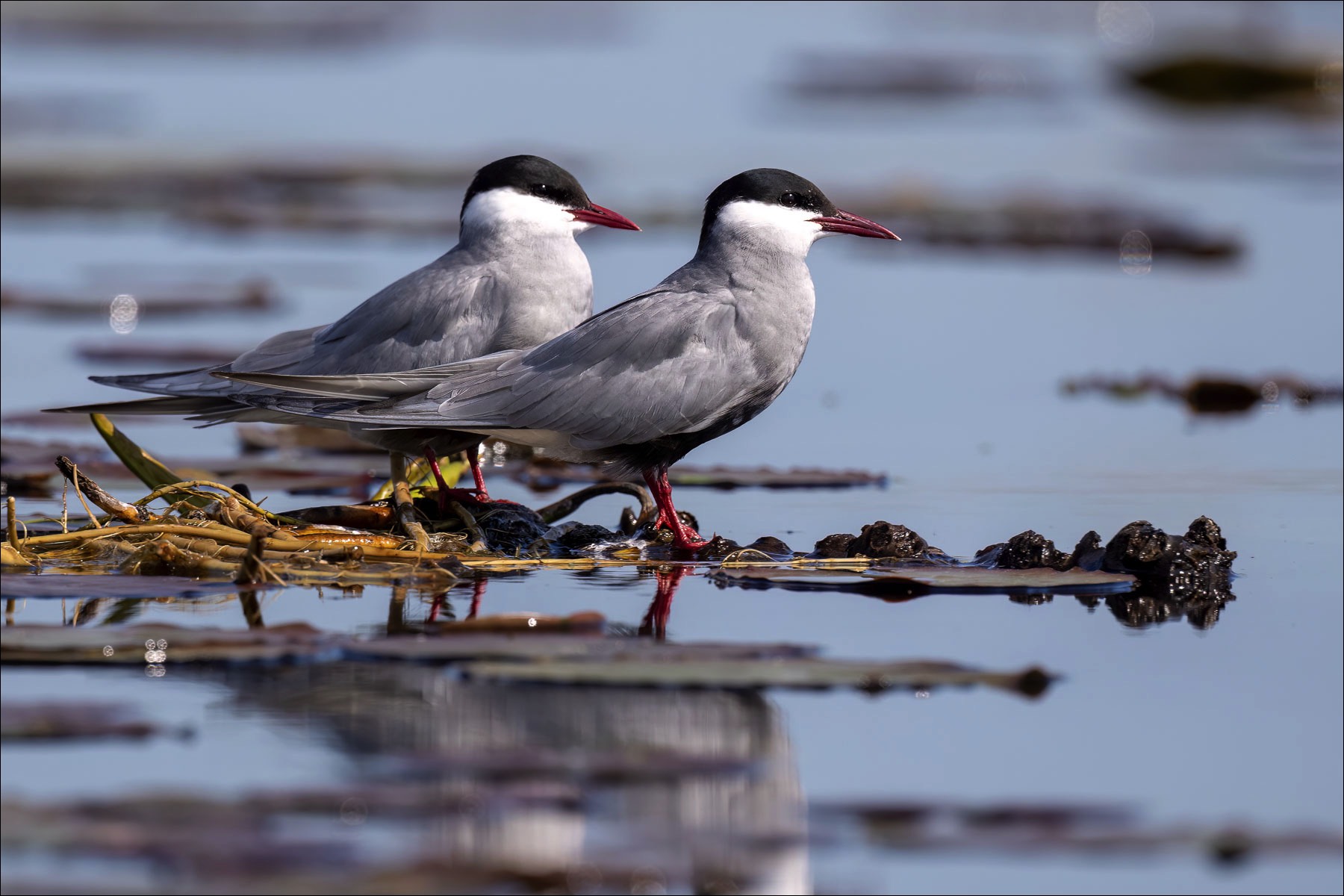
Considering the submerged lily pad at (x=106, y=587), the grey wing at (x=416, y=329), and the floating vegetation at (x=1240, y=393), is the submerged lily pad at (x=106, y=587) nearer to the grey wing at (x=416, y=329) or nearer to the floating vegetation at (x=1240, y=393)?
the grey wing at (x=416, y=329)

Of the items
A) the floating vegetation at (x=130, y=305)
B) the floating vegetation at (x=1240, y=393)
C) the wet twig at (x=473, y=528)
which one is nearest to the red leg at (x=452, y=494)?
the wet twig at (x=473, y=528)

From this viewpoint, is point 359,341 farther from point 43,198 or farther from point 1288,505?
point 43,198

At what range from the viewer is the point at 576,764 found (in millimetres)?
3611

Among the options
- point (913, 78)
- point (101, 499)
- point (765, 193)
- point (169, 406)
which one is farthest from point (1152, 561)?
point (913, 78)

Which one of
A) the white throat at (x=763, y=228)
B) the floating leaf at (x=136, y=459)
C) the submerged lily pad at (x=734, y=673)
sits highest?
the white throat at (x=763, y=228)

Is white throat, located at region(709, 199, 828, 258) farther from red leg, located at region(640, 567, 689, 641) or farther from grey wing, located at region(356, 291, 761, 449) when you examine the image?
red leg, located at region(640, 567, 689, 641)

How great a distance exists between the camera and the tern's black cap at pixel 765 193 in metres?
6.07

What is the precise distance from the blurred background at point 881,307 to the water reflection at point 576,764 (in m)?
0.02

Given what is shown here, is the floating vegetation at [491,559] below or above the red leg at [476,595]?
above

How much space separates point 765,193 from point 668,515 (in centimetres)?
110

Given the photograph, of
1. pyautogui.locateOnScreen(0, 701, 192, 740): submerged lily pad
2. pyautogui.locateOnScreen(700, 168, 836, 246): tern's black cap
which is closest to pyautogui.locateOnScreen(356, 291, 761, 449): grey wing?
pyautogui.locateOnScreen(700, 168, 836, 246): tern's black cap

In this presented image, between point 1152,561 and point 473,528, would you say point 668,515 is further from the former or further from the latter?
point 1152,561

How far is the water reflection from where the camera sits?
10.8ft

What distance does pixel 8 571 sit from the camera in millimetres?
5078
